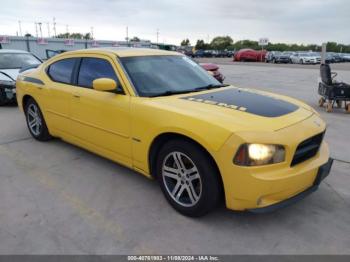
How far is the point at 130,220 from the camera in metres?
3.21

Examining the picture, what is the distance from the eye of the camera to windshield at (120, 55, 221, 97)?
147 inches

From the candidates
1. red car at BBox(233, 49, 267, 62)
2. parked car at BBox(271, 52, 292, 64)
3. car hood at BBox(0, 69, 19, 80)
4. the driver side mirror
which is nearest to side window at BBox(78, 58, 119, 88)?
the driver side mirror

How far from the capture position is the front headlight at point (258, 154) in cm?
270

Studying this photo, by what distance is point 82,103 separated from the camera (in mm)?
4242

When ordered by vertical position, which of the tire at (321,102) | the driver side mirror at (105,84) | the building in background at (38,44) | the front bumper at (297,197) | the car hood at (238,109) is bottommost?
the tire at (321,102)

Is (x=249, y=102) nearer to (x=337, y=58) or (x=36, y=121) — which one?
(x=36, y=121)

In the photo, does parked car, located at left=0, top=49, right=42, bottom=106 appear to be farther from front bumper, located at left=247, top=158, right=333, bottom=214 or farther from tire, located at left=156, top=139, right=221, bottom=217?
front bumper, located at left=247, top=158, right=333, bottom=214

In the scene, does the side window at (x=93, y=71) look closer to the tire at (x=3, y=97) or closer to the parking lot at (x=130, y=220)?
the parking lot at (x=130, y=220)

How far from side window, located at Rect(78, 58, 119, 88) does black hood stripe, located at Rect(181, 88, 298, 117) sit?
1095mm

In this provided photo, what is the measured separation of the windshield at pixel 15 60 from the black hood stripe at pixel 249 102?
26.4 feet

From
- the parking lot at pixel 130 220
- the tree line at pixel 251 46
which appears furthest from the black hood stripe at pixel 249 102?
the tree line at pixel 251 46

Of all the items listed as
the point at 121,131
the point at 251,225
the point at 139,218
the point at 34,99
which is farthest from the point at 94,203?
the point at 34,99

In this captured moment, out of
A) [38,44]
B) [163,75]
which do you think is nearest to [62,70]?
[163,75]

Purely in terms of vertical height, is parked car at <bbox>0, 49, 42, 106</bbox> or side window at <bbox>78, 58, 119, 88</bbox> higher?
side window at <bbox>78, 58, 119, 88</bbox>
